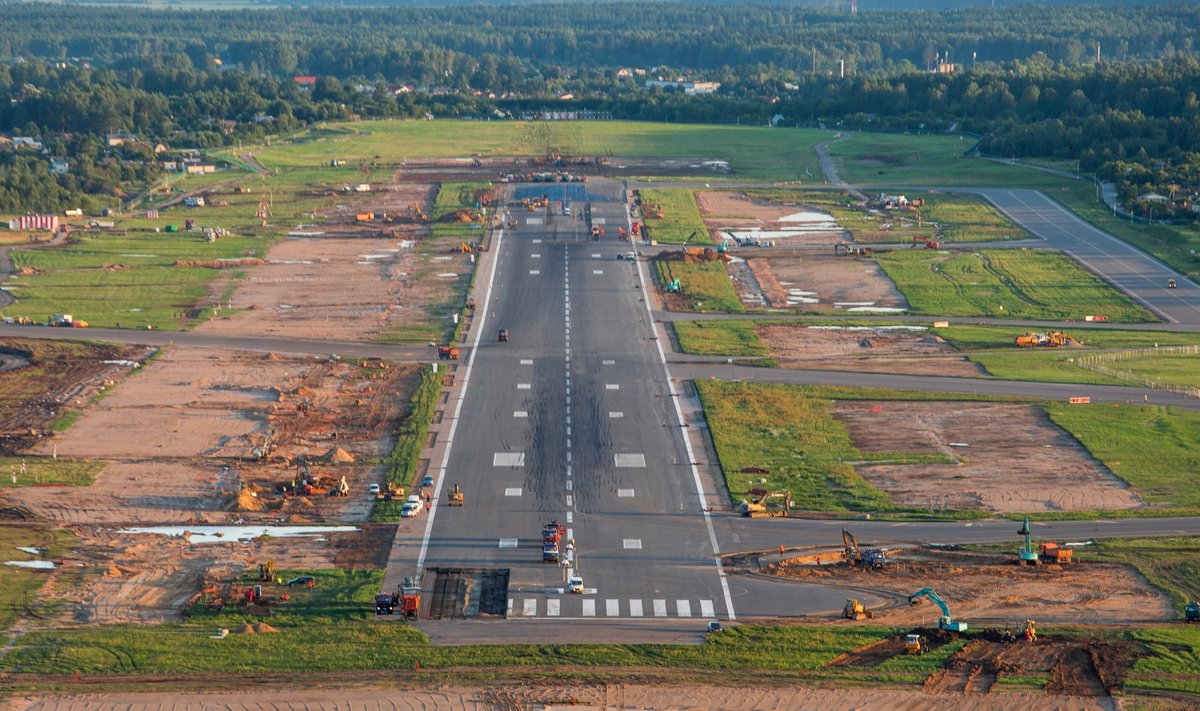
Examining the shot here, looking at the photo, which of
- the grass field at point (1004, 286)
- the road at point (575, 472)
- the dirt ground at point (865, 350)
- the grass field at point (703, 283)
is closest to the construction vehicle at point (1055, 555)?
the road at point (575, 472)

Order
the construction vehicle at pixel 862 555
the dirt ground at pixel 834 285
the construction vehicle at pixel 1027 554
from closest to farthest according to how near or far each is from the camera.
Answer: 1. the construction vehicle at pixel 862 555
2. the construction vehicle at pixel 1027 554
3. the dirt ground at pixel 834 285

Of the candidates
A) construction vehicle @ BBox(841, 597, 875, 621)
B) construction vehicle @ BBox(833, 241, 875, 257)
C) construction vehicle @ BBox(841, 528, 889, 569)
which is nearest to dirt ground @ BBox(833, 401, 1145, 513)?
construction vehicle @ BBox(841, 528, 889, 569)

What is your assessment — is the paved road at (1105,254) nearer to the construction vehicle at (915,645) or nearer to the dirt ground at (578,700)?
the construction vehicle at (915,645)

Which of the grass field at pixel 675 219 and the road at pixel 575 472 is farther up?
the road at pixel 575 472

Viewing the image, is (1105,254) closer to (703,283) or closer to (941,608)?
(703,283)

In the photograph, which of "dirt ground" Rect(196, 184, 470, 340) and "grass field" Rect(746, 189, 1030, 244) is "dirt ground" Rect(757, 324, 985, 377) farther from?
"grass field" Rect(746, 189, 1030, 244)

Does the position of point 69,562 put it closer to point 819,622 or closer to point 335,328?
point 819,622
